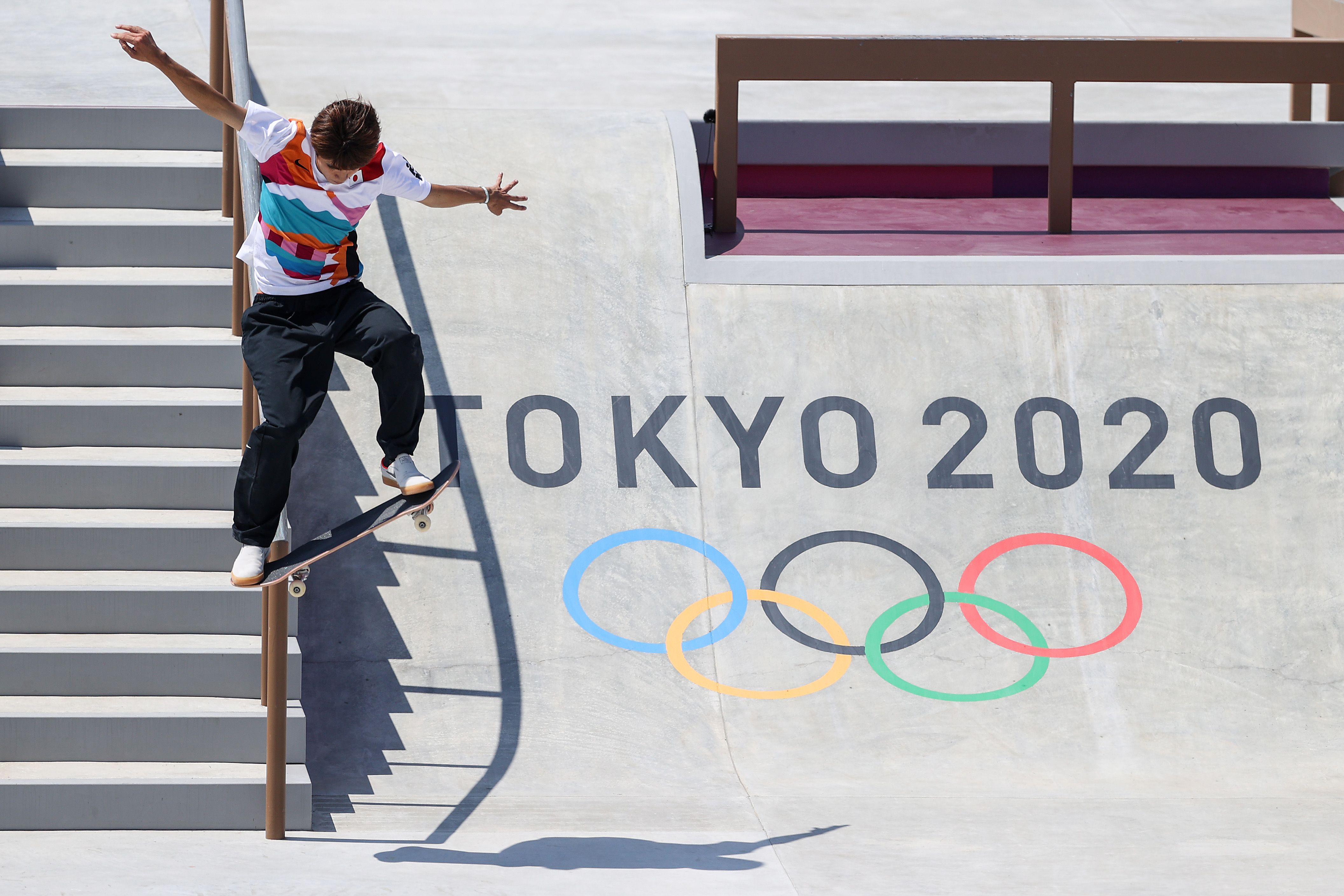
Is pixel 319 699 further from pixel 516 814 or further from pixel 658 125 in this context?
pixel 658 125

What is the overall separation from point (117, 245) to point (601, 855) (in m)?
4.00

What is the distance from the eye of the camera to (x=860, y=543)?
706 centimetres

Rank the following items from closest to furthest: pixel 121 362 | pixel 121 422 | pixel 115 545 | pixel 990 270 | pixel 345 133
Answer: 1. pixel 345 133
2. pixel 115 545
3. pixel 121 422
4. pixel 121 362
5. pixel 990 270

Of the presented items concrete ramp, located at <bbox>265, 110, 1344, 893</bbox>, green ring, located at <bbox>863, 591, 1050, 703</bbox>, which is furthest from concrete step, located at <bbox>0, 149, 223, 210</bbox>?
green ring, located at <bbox>863, 591, 1050, 703</bbox>

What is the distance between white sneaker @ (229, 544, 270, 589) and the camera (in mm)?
5047

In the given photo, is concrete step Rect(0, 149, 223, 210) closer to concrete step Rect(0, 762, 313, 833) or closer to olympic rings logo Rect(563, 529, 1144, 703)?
olympic rings logo Rect(563, 529, 1144, 703)

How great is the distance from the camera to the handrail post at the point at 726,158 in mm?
8711

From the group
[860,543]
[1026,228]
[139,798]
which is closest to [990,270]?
[1026,228]

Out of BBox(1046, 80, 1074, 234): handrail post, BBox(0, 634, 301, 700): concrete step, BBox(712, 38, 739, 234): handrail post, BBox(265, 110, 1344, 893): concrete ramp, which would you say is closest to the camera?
BBox(0, 634, 301, 700): concrete step

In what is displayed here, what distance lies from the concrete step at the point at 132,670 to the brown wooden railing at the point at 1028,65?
456 cm

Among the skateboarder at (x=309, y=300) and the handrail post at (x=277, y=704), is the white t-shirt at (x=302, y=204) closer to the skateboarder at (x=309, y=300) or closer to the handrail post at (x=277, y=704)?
the skateboarder at (x=309, y=300)

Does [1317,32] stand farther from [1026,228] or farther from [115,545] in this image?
[115,545]

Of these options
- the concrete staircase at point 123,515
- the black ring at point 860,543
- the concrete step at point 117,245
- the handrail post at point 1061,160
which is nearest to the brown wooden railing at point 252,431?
the concrete staircase at point 123,515

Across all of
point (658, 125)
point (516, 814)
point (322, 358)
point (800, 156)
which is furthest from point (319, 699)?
point (800, 156)
